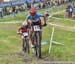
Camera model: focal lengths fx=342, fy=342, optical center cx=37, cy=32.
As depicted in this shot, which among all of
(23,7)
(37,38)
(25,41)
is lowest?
(23,7)

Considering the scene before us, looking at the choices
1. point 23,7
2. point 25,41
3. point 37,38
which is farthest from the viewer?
point 23,7

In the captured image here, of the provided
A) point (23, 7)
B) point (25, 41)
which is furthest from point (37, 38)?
point (23, 7)

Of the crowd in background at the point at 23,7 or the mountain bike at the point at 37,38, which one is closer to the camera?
the mountain bike at the point at 37,38

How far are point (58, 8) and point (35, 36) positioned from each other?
30996 mm

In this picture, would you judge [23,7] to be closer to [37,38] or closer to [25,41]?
[25,41]

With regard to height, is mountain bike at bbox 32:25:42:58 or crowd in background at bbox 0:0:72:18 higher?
mountain bike at bbox 32:25:42:58

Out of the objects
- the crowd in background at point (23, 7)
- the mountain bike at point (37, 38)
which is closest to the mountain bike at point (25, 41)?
the mountain bike at point (37, 38)

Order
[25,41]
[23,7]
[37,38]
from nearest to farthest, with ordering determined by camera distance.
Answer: [37,38] → [25,41] → [23,7]

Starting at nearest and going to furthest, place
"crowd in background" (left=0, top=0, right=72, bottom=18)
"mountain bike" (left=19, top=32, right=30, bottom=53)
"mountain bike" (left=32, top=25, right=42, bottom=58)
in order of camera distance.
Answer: "mountain bike" (left=32, top=25, right=42, bottom=58), "mountain bike" (left=19, top=32, right=30, bottom=53), "crowd in background" (left=0, top=0, right=72, bottom=18)

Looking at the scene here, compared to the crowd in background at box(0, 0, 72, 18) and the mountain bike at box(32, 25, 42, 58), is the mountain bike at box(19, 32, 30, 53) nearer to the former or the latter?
the mountain bike at box(32, 25, 42, 58)

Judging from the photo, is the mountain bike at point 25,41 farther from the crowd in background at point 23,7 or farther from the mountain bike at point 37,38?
the crowd in background at point 23,7

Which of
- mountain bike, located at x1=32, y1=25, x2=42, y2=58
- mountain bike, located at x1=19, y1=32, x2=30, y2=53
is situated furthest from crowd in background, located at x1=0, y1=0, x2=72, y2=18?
mountain bike, located at x1=32, y1=25, x2=42, y2=58

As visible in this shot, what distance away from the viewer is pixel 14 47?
14.8m

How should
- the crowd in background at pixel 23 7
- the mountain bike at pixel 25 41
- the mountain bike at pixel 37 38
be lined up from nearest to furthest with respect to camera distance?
the mountain bike at pixel 37 38
the mountain bike at pixel 25 41
the crowd in background at pixel 23 7
